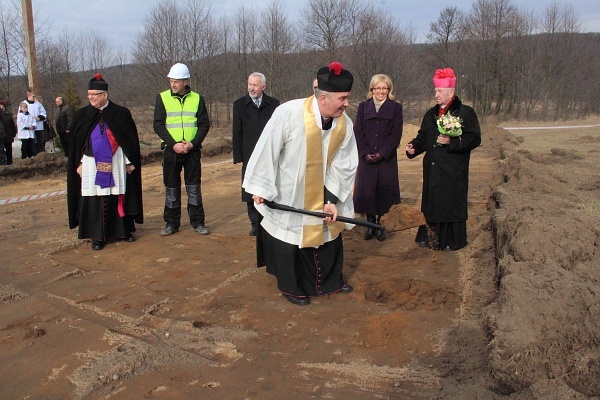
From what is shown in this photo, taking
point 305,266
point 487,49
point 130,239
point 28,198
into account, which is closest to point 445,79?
point 305,266

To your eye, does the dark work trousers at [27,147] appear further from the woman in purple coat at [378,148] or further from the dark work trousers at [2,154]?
the woman in purple coat at [378,148]

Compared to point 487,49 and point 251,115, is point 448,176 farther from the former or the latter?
point 487,49

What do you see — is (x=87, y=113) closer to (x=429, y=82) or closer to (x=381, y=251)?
(x=381, y=251)

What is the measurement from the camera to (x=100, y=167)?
6750 millimetres

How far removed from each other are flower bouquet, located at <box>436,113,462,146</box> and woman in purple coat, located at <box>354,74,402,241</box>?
87 centimetres

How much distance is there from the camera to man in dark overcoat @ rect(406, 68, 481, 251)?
19.5ft

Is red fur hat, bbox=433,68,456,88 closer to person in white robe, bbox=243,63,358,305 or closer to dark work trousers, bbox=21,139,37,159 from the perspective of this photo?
person in white robe, bbox=243,63,358,305

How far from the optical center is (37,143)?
1518 cm

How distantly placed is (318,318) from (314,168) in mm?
1274

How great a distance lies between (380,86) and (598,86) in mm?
34756

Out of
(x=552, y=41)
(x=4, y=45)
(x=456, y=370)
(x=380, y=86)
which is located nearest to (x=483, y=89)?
(x=552, y=41)

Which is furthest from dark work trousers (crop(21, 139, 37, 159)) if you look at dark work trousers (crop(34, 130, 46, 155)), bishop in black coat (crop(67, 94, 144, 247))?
bishop in black coat (crop(67, 94, 144, 247))

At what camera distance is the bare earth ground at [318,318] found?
11.2ft

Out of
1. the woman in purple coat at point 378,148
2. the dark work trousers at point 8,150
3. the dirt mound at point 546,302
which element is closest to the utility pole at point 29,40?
the dark work trousers at point 8,150
